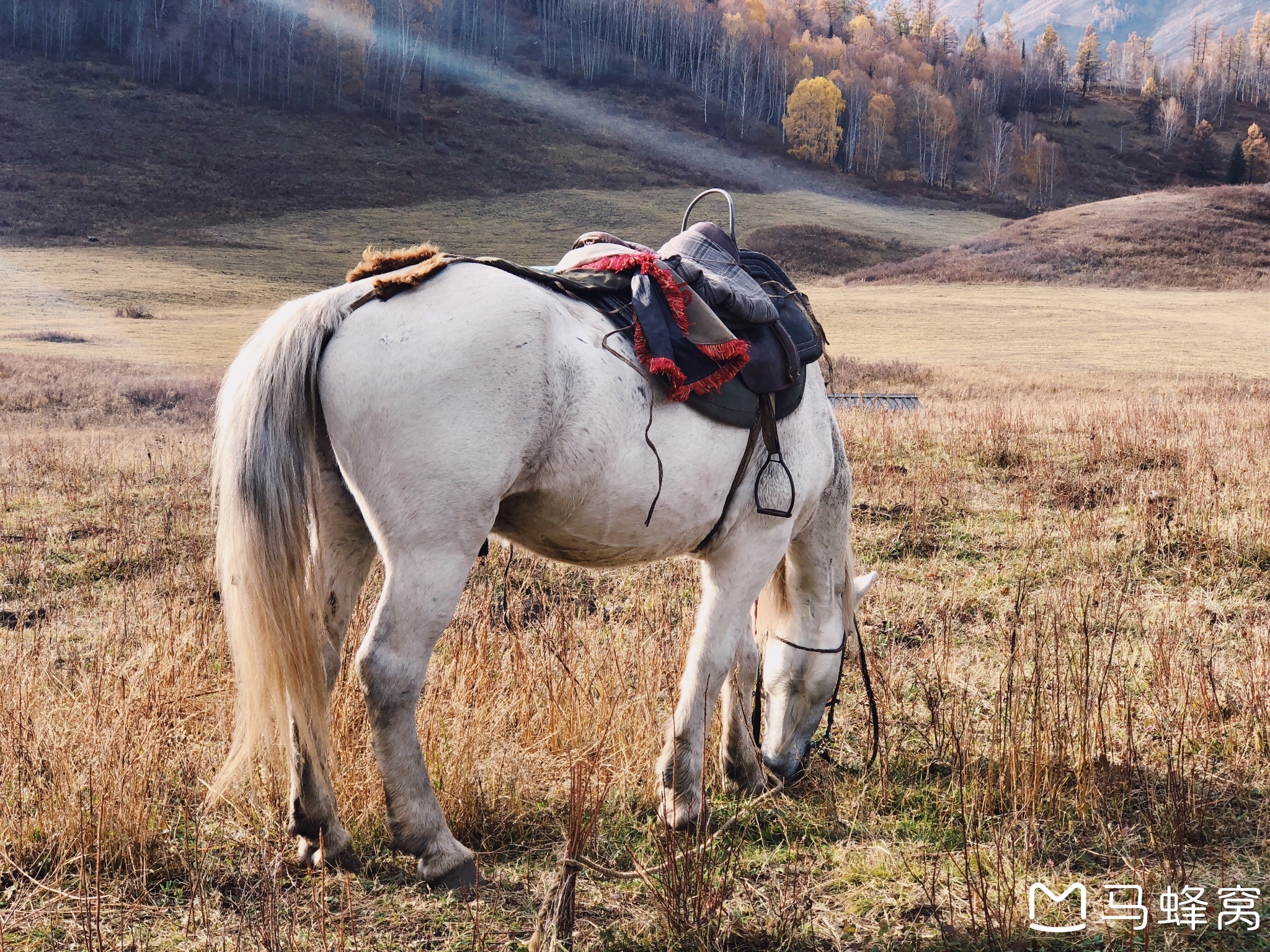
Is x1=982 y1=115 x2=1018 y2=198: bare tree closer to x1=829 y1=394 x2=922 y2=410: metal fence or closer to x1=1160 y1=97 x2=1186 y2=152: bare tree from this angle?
x1=1160 y1=97 x2=1186 y2=152: bare tree

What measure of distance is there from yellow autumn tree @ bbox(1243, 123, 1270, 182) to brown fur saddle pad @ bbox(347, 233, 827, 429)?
93.1 m

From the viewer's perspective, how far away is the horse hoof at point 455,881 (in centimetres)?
272

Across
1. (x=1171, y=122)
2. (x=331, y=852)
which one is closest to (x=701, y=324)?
(x=331, y=852)

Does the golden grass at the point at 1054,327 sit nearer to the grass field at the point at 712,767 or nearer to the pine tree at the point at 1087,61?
the grass field at the point at 712,767

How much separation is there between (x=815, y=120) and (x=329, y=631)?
78.7 m

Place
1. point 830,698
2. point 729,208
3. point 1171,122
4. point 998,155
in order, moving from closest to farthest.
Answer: point 830,698
point 729,208
point 998,155
point 1171,122

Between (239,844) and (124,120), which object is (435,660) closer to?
(239,844)

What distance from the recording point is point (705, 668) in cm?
321

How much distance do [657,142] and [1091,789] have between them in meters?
76.0

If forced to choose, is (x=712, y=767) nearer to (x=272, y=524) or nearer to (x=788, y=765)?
(x=788, y=765)

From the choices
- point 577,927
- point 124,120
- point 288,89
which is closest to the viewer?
point 577,927

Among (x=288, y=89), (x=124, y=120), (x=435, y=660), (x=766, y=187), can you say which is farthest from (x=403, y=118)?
(x=435, y=660)

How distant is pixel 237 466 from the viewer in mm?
2619

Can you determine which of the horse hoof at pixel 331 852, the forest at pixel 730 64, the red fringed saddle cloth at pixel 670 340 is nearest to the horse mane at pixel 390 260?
the red fringed saddle cloth at pixel 670 340
